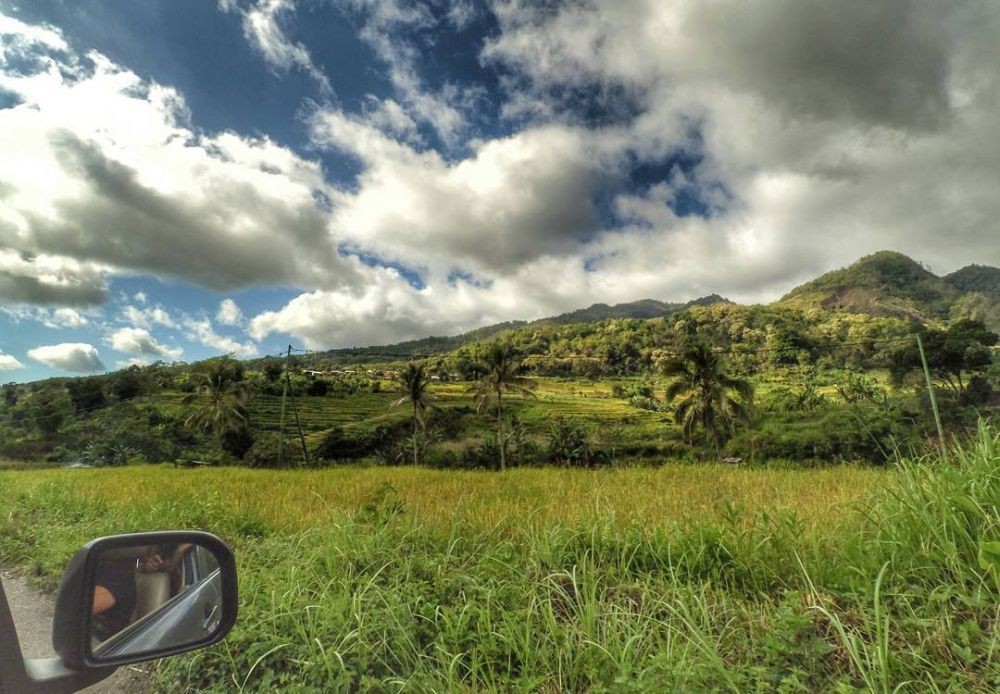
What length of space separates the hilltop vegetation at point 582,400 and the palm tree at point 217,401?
6.2 inches

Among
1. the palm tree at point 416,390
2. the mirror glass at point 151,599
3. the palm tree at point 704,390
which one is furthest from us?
the palm tree at point 416,390

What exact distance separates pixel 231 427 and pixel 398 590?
197ft

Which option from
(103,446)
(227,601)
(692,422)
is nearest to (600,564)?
(227,601)

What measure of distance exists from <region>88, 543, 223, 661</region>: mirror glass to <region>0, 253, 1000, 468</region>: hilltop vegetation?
3953cm

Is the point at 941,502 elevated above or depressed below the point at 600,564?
above

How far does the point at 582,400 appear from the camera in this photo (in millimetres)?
78750

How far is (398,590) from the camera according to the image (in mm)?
3305

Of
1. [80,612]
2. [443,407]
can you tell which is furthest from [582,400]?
[80,612]

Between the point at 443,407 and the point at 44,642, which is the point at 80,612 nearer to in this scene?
the point at 44,642

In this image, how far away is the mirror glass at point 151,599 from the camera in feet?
2.98

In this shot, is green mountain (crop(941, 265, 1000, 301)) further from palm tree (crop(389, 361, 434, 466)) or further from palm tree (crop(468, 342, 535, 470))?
palm tree (crop(389, 361, 434, 466))

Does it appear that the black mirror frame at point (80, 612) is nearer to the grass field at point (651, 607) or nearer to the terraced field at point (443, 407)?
the grass field at point (651, 607)

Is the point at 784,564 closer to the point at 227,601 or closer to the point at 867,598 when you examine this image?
the point at 867,598

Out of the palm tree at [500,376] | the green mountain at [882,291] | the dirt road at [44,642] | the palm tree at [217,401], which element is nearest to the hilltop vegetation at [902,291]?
the green mountain at [882,291]
